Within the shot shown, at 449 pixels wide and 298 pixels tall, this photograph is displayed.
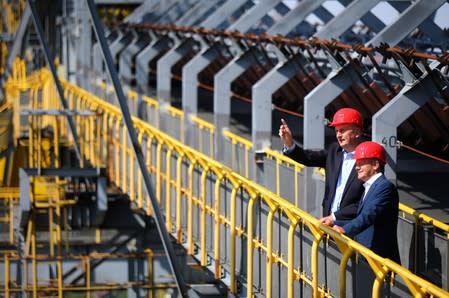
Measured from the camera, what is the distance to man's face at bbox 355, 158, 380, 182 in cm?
887

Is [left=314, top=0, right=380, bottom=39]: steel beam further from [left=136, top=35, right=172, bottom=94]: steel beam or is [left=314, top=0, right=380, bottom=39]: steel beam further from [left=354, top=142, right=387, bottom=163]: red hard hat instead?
[left=136, top=35, right=172, bottom=94]: steel beam

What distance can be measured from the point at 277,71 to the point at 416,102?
4.29 m

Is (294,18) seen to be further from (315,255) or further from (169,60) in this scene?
(315,255)

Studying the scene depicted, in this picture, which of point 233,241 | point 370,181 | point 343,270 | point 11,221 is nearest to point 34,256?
point 11,221

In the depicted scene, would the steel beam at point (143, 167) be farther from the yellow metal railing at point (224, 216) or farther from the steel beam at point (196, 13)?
the steel beam at point (196, 13)

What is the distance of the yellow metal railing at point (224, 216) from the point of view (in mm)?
8477

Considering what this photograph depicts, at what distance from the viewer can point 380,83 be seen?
16.0 m

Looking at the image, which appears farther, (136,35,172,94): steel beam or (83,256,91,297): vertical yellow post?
(136,35,172,94): steel beam

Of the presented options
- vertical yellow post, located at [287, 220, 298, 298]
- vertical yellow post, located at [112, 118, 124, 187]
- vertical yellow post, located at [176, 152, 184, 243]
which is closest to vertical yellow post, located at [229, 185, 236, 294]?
vertical yellow post, located at [287, 220, 298, 298]

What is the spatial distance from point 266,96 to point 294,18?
2731mm

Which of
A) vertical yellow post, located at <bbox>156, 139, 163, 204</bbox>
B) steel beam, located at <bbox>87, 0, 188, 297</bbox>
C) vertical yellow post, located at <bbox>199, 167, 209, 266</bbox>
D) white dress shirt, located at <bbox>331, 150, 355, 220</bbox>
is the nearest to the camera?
white dress shirt, located at <bbox>331, 150, 355, 220</bbox>

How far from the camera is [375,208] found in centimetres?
875

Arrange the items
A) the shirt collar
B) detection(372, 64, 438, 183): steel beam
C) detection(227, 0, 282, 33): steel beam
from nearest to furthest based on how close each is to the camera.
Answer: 1. the shirt collar
2. detection(372, 64, 438, 183): steel beam
3. detection(227, 0, 282, 33): steel beam

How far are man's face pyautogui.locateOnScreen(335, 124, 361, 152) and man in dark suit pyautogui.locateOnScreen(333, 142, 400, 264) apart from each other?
0.62 metres
